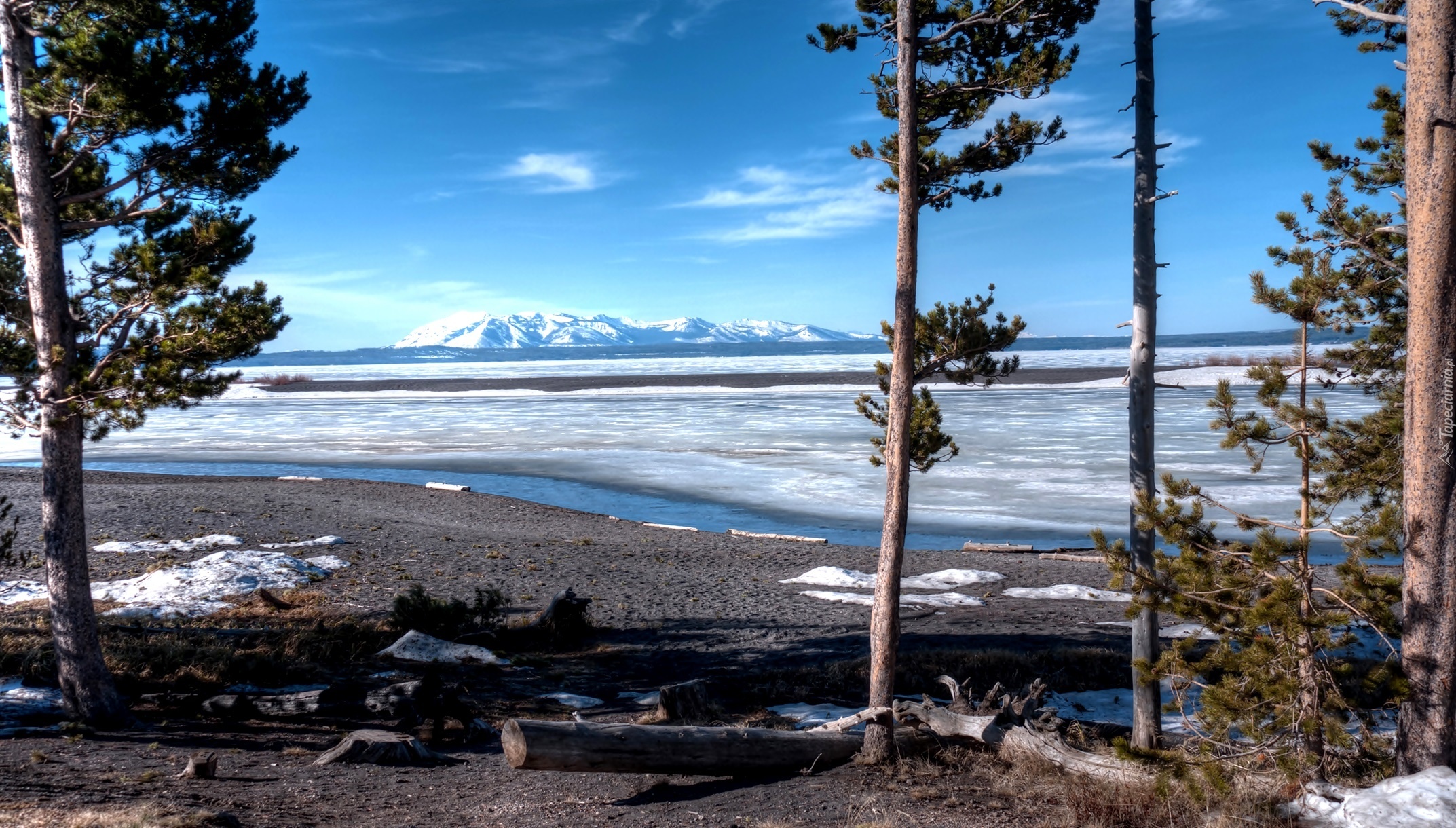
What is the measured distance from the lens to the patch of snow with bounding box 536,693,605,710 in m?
9.82

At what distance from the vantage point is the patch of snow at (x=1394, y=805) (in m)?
4.73

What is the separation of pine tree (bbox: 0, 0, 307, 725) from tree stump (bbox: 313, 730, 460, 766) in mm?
2162

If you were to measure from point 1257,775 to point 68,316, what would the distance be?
9555mm

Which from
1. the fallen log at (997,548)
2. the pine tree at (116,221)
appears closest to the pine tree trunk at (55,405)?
the pine tree at (116,221)

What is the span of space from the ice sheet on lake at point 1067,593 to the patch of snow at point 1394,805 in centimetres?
971

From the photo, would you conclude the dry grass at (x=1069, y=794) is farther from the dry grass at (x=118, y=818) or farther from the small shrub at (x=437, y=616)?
the small shrub at (x=437, y=616)

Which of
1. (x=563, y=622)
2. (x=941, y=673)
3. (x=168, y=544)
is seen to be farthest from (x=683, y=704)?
(x=168, y=544)

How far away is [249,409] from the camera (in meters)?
58.1

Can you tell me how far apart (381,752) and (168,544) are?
11718 millimetres

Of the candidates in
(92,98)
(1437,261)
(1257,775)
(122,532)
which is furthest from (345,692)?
(122,532)

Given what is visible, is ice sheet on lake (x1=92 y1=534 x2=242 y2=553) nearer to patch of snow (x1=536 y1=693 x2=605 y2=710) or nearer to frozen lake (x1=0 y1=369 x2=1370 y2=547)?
frozen lake (x1=0 y1=369 x2=1370 y2=547)

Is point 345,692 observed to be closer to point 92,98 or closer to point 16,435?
point 16,435

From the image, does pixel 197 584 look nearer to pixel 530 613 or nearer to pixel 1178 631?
pixel 530 613

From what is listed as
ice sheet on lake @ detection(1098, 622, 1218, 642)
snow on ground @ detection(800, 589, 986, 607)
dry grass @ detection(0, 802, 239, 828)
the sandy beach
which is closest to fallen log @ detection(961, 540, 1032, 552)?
the sandy beach
